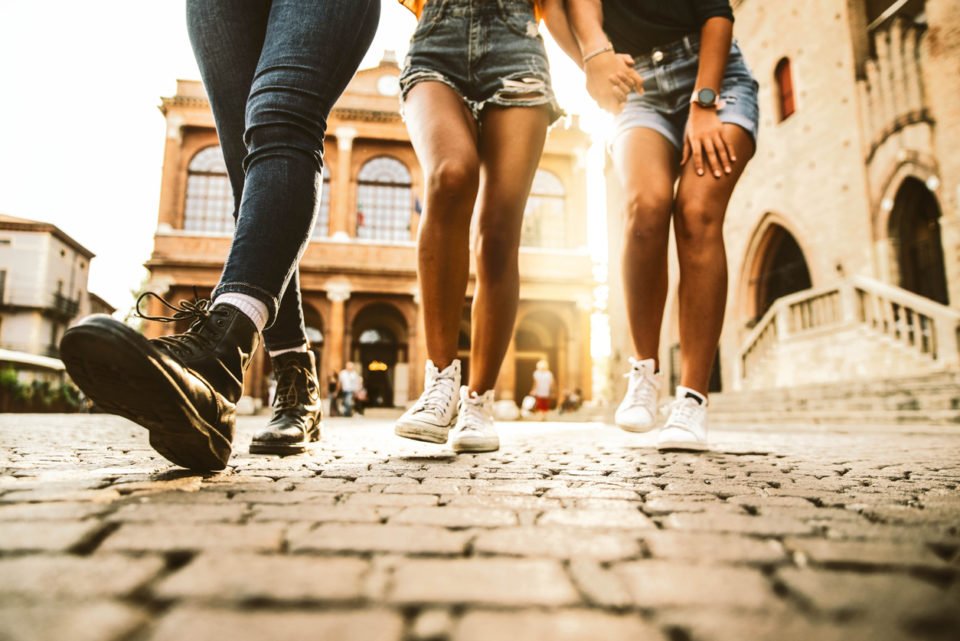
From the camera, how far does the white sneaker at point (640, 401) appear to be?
2.47 m

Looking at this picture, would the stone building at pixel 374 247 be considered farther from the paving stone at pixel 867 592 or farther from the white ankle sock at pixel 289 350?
the paving stone at pixel 867 592

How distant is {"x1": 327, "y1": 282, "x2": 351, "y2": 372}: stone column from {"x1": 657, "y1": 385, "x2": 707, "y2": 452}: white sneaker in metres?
18.3

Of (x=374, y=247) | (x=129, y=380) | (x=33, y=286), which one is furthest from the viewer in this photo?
(x=33, y=286)

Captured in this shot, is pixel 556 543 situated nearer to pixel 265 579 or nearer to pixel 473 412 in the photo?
pixel 265 579

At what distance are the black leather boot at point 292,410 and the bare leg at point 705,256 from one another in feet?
4.80

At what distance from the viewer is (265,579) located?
0.65 meters

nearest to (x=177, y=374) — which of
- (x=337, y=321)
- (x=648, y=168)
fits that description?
(x=648, y=168)

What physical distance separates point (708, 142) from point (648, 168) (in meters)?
0.25

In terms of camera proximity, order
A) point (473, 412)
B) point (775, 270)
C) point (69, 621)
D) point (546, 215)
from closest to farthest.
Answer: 1. point (69, 621)
2. point (473, 412)
3. point (775, 270)
4. point (546, 215)

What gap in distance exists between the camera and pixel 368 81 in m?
23.5

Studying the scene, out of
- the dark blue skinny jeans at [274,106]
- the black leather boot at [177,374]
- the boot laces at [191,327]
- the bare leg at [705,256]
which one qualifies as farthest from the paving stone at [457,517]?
the bare leg at [705,256]

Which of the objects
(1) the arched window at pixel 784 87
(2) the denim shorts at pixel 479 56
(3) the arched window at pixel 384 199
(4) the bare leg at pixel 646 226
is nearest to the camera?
(2) the denim shorts at pixel 479 56

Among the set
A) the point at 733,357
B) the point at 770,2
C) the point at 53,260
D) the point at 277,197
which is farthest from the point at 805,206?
the point at 53,260

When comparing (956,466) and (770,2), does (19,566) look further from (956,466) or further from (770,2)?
(770,2)
